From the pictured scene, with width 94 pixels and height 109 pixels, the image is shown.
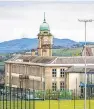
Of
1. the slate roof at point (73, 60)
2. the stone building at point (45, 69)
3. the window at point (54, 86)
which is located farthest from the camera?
the slate roof at point (73, 60)

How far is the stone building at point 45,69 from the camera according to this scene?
1869 centimetres

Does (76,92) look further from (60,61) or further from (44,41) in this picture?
(44,41)

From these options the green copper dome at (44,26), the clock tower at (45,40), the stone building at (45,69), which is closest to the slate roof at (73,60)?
the stone building at (45,69)

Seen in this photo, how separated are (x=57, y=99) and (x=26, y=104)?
2799 mm

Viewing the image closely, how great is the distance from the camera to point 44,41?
20.8 metres

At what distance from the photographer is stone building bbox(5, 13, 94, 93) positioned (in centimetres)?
1869

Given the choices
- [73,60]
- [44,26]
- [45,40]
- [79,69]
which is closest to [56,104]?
[79,69]

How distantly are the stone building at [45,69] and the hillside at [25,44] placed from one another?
0.70 ft

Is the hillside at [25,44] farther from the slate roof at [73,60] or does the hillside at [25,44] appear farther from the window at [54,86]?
the window at [54,86]

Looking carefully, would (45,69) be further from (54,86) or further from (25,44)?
(25,44)

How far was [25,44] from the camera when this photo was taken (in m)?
19.7

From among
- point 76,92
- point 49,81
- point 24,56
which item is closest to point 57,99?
point 76,92

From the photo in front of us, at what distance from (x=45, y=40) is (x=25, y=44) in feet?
3.88

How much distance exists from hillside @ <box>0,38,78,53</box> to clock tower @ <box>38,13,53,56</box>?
161 millimetres
